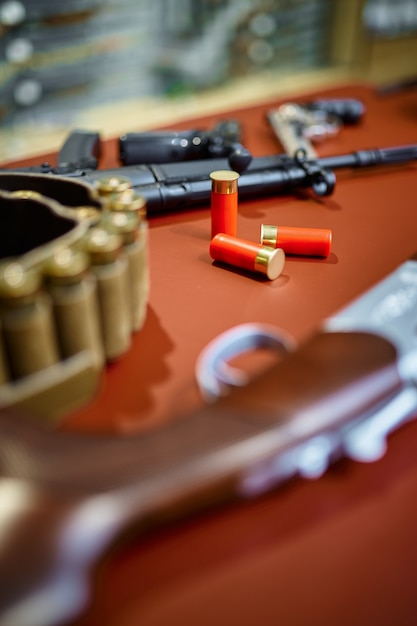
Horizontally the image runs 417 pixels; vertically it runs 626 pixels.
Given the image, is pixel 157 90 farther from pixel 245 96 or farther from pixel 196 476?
pixel 196 476

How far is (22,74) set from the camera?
185 centimetres

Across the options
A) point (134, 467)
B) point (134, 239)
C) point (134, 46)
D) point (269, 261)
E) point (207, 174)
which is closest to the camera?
point (134, 467)

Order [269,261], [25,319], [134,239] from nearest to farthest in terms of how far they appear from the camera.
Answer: [25,319] < [134,239] < [269,261]

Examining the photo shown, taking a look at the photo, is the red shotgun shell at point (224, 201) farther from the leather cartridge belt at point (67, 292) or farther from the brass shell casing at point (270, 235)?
the leather cartridge belt at point (67, 292)

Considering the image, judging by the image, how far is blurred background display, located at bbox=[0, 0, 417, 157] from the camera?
6.10ft

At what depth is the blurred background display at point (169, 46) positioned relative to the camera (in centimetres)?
186

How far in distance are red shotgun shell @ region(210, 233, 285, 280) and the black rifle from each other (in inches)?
7.9

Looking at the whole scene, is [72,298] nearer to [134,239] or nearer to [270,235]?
[134,239]

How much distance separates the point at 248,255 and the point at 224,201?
4.6 inches

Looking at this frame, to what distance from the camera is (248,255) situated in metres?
0.89

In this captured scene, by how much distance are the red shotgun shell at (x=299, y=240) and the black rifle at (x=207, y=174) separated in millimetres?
218

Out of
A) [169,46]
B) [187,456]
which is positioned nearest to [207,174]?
[187,456]

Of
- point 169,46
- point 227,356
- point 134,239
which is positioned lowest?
point 227,356

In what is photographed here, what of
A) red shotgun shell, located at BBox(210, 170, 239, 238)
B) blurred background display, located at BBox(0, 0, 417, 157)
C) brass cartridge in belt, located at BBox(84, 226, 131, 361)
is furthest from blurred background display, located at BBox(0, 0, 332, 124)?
brass cartridge in belt, located at BBox(84, 226, 131, 361)
